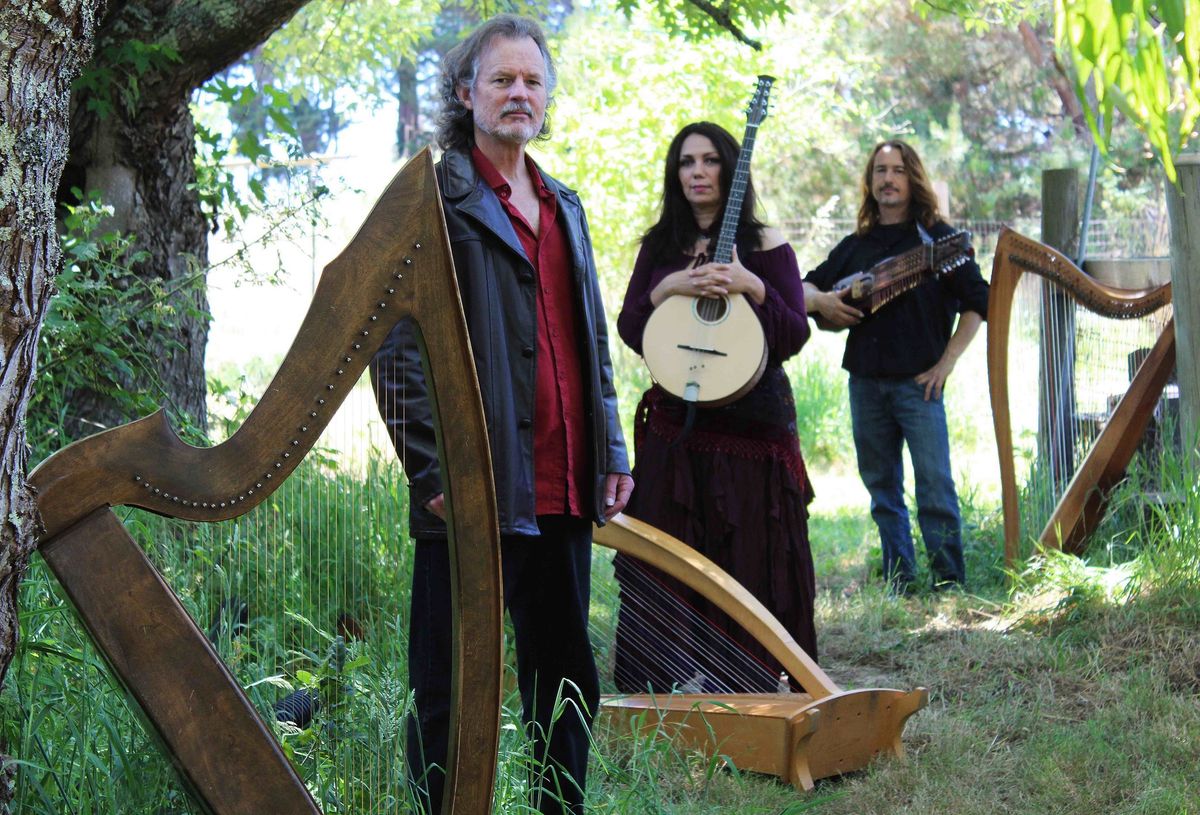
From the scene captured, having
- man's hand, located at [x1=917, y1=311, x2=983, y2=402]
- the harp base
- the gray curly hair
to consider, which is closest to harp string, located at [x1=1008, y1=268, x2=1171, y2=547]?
man's hand, located at [x1=917, y1=311, x2=983, y2=402]

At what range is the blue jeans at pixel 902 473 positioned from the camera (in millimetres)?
5473

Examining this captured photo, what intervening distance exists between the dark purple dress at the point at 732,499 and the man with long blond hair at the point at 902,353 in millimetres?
1171

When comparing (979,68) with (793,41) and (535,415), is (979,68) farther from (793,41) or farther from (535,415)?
(535,415)

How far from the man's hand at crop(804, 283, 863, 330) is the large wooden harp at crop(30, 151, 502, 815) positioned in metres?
3.42

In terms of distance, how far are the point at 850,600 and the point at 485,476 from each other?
3.69 m

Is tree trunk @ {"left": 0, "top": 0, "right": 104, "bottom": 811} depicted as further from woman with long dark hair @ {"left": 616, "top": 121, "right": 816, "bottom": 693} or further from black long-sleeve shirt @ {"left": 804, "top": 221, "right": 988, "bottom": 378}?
black long-sleeve shirt @ {"left": 804, "top": 221, "right": 988, "bottom": 378}

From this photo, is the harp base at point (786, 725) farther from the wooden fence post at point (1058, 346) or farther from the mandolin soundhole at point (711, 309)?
the wooden fence post at point (1058, 346)

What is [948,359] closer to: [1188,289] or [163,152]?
[1188,289]

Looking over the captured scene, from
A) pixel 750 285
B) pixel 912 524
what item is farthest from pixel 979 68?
pixel 750 285

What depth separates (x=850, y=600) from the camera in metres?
5.57

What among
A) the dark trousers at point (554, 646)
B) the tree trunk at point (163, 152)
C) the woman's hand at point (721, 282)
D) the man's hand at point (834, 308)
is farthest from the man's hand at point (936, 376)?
the dark trousers at point (554, 646)

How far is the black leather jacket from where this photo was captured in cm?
246

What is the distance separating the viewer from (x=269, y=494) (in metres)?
2.03

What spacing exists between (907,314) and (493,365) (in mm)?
3189
